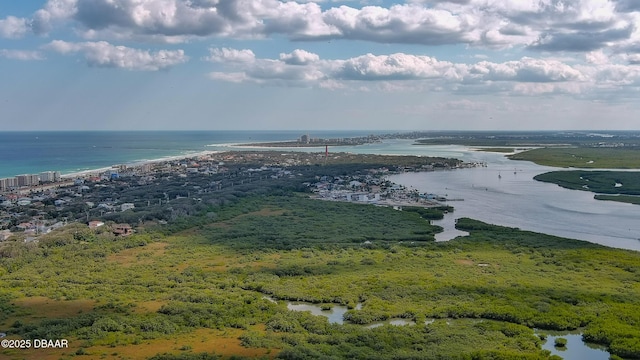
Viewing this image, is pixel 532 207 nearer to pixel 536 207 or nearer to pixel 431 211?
pixel 536 207

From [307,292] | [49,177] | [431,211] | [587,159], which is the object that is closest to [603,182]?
[431,211]

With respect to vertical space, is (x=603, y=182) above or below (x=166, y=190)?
above

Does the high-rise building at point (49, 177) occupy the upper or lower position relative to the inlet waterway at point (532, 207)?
upper

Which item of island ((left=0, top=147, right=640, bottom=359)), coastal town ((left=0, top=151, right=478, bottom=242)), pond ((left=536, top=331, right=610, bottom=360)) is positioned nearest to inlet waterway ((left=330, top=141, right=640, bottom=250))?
island ((left=0, top=147, right=640, bottom=359))

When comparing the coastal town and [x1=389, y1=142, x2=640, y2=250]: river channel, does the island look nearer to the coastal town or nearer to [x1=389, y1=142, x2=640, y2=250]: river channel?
the coastal town

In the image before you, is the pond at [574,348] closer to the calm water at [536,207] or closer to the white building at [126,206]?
the calm water at [536,207]

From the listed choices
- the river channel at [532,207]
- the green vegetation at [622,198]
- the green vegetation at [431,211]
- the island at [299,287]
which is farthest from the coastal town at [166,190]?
the green vegetation at [622,198]

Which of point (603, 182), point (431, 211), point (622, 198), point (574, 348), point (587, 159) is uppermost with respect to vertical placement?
point (587, 159)
